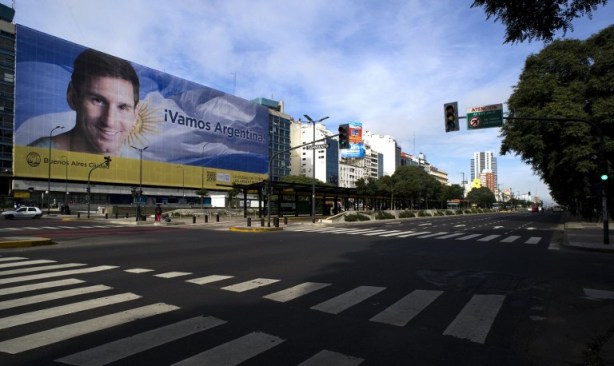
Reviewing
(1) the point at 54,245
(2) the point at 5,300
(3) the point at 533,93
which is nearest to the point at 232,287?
(2) the point at 5,300

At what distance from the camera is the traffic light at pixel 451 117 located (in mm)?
19312

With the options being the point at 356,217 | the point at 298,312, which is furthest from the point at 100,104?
the point at 298,312

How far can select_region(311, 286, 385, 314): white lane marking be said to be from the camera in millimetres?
7102

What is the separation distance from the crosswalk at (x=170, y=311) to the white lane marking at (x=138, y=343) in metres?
0.01

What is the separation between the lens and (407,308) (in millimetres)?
7141

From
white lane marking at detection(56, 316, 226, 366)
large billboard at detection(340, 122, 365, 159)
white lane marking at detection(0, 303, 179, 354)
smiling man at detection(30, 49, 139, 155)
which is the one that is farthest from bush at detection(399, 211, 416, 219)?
large billboard at detection(340, 122, 365, 159)

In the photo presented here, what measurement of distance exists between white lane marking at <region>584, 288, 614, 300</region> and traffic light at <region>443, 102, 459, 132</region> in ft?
37.5

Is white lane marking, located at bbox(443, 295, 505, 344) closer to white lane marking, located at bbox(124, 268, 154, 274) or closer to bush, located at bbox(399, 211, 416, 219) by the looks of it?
white lane marking, located at bbox(124, 268, 154, 274)

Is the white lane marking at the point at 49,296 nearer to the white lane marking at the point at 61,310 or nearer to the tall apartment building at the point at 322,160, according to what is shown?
the white lane marking at the point at 61,310

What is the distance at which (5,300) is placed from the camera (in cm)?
743

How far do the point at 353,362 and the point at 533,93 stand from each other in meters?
34.4

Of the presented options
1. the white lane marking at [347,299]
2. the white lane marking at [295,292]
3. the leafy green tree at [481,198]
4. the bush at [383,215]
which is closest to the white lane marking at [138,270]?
the white lane marking at [295,292]

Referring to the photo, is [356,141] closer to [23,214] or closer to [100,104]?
[100,104]

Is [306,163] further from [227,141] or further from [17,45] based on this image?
[17,45]
